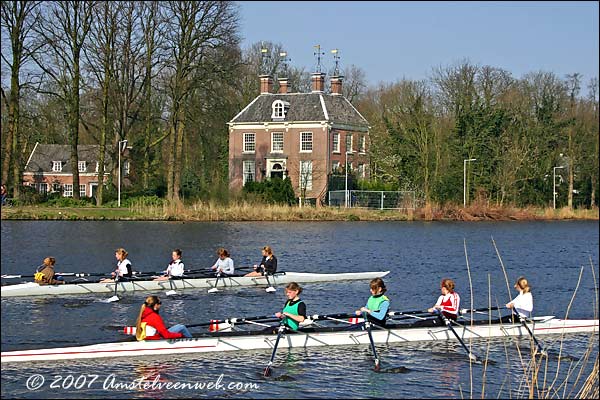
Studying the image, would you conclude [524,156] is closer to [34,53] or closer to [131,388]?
[34,53]

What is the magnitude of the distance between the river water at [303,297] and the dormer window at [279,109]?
52.7ft

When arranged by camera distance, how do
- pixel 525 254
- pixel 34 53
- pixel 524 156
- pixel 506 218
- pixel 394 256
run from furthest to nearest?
pixel 524 156 → pixel 506 218 → pixel 34 53 → pixel 525 254 → pixel 394 256

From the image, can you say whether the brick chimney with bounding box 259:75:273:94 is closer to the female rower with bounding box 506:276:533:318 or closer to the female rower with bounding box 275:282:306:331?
the female rower with bounding box 506:276:533:318

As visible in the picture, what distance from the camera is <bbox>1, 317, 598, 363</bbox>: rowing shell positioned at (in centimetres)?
1493

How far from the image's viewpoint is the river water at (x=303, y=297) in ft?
46.6

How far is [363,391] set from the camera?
14055mm

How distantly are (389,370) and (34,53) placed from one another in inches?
1550

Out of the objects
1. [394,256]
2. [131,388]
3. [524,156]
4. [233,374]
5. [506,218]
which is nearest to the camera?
[131,388]

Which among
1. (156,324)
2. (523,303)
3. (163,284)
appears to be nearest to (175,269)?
(163,284)

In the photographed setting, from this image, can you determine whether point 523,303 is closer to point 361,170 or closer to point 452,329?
point 452,329

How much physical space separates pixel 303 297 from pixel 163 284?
3962 mm

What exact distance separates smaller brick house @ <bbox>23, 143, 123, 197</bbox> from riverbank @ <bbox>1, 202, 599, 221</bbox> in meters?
25.1

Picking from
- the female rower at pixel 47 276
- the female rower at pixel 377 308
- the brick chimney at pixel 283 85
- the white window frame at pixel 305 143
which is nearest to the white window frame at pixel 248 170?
the white window frame at pixel 305 143

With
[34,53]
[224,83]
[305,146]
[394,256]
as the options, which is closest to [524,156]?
[305,146]
